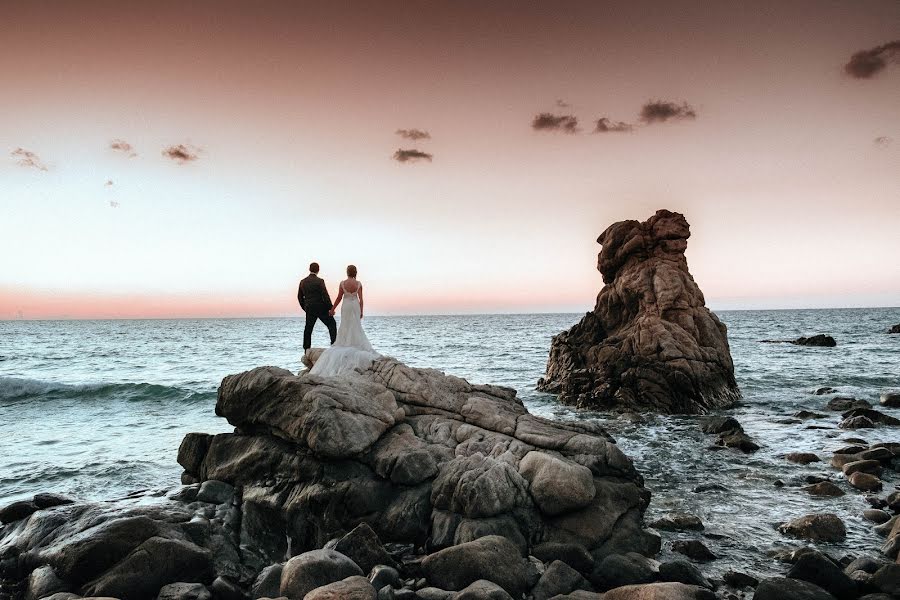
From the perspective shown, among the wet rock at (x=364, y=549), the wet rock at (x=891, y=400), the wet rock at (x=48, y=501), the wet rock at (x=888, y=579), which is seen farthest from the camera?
the wet rock at (x=891, y=400)

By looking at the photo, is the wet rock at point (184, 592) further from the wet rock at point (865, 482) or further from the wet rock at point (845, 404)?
the wet rock at point (845, 404)

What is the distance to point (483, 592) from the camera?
665 cm

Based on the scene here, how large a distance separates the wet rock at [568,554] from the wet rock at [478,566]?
713 mm

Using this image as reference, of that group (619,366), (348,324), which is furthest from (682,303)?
(348,324)

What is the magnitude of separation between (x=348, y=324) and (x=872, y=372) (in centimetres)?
3703

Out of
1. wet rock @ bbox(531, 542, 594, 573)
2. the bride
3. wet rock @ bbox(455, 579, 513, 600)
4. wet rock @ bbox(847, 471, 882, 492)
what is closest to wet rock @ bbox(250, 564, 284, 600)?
wet rock @ bbox(455, 579, 513, 600)

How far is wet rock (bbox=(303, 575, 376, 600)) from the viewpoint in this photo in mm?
6457

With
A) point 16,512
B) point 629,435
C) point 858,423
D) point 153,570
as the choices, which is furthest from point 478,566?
point 858,423

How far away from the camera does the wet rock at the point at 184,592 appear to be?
700 cm

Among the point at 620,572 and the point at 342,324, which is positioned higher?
the point at 342,324

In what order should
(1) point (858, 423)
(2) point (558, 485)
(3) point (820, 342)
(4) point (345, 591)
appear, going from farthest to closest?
(3) point (820, 342) → (1) point (858, 423) → (2) point (558, 485) → (4) point (345, 591)

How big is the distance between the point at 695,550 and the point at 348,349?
29.7 feet

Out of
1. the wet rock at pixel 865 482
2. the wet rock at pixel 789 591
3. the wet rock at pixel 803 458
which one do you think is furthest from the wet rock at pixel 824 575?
the wet rock at pixel 803 458

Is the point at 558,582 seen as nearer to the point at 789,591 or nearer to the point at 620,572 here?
the point at 620,572
